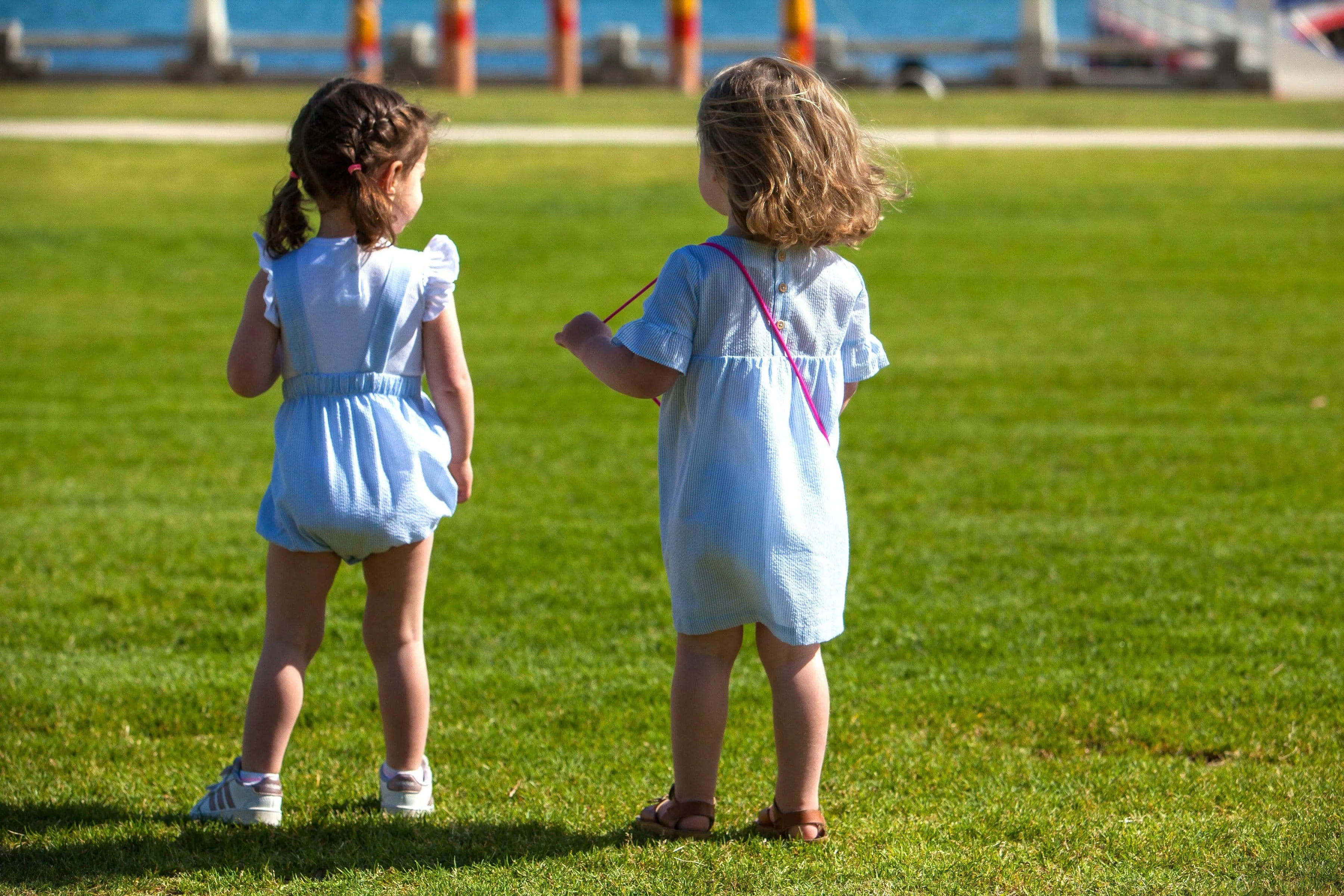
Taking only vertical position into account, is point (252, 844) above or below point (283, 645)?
below

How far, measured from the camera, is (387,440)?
2.65 metres

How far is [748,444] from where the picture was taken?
8.30ft

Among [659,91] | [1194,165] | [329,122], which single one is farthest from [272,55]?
[329,122]

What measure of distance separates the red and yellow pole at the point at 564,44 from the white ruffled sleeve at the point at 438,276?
24732 mm

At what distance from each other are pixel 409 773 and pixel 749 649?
1.37m

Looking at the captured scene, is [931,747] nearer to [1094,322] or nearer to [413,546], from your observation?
[413,546]

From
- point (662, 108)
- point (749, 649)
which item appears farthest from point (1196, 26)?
point (749, 649)

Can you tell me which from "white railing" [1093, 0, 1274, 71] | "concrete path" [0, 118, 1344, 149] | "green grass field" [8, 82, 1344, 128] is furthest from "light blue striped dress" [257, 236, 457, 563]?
"white railing" [1093, 0, 1274, 71]

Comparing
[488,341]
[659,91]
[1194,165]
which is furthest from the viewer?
[659,91]

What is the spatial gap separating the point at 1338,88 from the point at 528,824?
31.2 meters

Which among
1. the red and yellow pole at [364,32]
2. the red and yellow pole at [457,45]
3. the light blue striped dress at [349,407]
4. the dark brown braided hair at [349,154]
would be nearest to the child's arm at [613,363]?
the light blue striped dress at [349,407]

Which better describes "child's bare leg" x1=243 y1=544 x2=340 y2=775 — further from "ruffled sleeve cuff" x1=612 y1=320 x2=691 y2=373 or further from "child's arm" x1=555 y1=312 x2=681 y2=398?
"ruffled sleeve cuff" x1=612 y1=320 x2=691 y2=373

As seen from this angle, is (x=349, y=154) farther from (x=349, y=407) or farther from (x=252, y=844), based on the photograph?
(x=252, y=844)

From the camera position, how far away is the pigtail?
2592 millimetres
